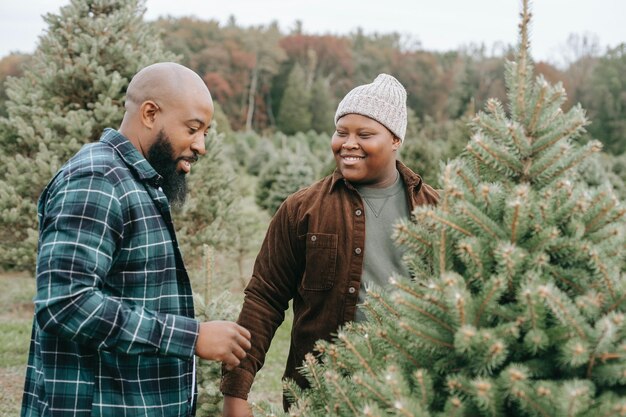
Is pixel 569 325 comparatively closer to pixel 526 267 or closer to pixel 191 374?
pixel 526 267

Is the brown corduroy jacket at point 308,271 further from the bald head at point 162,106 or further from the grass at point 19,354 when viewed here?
the grass at point 19,354

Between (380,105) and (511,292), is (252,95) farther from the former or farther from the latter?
(511,292)

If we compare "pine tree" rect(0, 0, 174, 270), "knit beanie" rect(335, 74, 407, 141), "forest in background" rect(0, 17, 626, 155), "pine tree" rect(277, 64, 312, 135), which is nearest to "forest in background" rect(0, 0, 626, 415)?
"pine tree" rect(0, 0, 174, 270)

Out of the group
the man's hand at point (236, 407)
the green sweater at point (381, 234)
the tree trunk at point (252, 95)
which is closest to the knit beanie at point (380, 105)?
the green sweater at point (381, 234)

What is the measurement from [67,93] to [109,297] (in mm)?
5683

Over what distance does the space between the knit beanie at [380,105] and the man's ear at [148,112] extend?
43.9 inches

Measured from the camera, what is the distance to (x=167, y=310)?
232 cm

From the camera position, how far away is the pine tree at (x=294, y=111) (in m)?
55.6

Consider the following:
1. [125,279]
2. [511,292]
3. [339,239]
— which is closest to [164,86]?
[125,279]

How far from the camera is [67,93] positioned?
6.93 metres

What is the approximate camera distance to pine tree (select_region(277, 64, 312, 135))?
55.6 m

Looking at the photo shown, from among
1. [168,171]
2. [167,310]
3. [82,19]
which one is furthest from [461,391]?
[82,19]

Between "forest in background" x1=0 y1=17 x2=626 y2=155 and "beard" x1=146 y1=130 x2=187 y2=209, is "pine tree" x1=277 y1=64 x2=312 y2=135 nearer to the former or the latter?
"forest in background" x1=0 y1=17 x2=626 y2=155

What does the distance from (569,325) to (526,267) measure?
216mm
